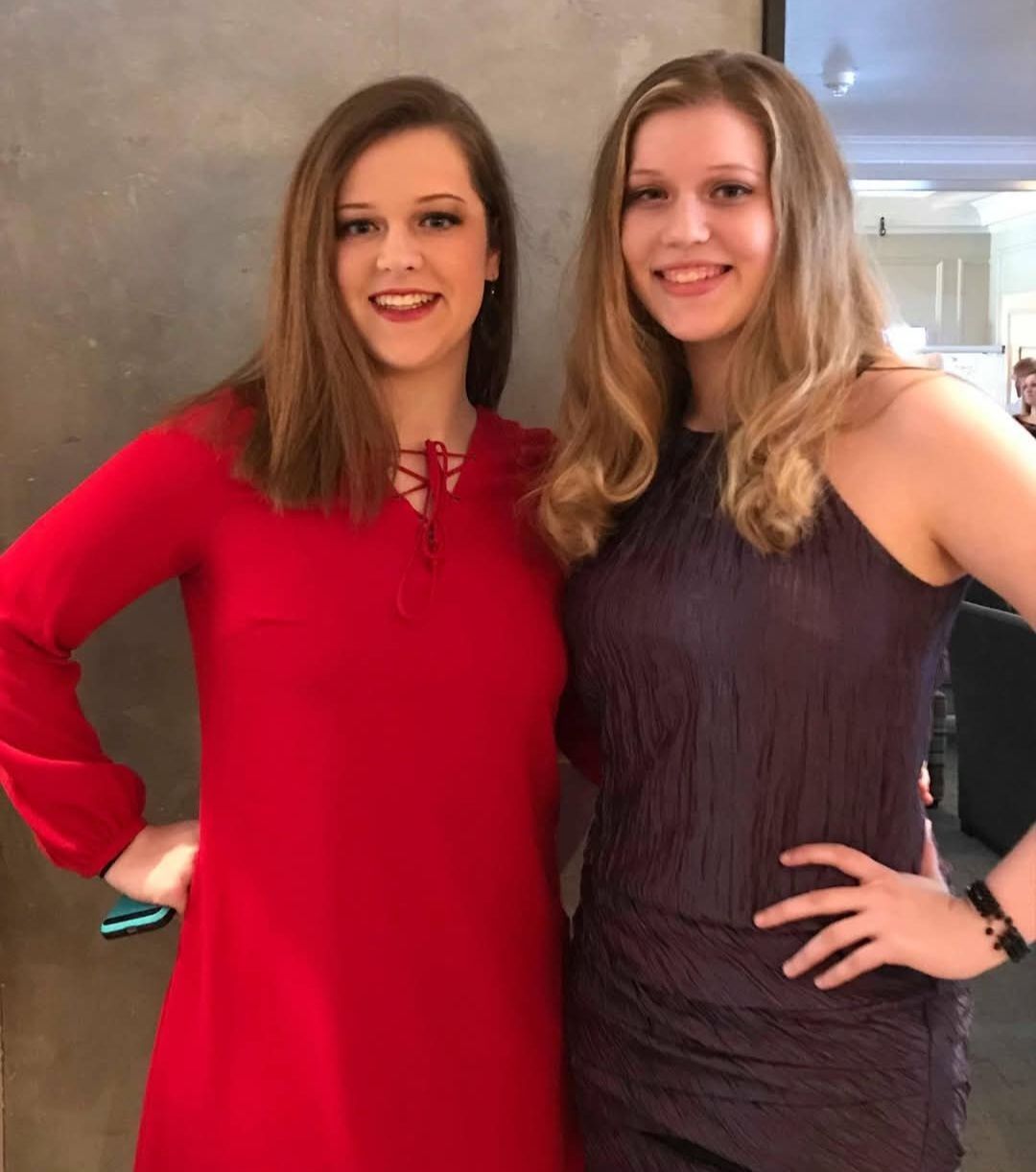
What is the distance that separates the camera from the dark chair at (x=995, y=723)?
2641mm

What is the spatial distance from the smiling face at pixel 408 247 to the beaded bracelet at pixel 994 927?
2.60 ft

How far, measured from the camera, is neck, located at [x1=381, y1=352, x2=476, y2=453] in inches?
50.4

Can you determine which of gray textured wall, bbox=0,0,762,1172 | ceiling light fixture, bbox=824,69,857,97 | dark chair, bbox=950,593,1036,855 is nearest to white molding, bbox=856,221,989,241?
ceiling light fixture, bbox=824,69,857,97

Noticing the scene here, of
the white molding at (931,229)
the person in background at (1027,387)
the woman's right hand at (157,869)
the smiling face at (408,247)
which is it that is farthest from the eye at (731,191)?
the white molding at (931,229)

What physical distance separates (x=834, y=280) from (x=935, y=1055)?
0.76 m

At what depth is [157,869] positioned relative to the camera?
1.19 metres

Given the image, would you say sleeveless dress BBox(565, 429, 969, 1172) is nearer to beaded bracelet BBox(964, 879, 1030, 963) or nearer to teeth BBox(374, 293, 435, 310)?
beaded bracelet BBox(964, 879, 1030, 963)

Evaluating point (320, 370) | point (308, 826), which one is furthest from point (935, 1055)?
point (320, 370)

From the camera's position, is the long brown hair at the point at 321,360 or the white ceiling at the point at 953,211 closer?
the long brown hair at the point at 321,360

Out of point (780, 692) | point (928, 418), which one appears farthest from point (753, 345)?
point (780, 692)

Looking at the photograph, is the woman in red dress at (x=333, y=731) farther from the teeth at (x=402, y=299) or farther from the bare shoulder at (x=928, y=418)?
the bare shoulder at (x=928, y=418)

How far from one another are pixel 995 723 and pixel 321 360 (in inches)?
89.8

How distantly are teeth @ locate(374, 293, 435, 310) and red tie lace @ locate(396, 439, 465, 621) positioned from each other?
15 centimetres

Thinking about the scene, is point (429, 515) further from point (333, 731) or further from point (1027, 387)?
point (1027, 387)
